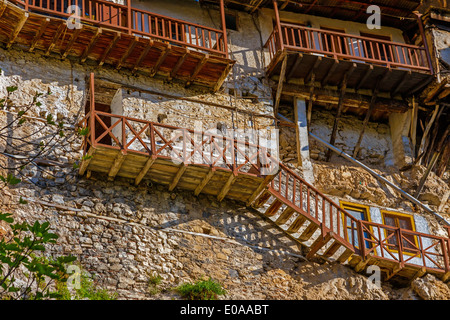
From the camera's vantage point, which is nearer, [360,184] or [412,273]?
[412,273]

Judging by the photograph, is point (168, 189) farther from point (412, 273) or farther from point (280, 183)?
point (412, 273)

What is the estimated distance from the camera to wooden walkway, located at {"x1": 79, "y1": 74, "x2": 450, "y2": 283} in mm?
16844

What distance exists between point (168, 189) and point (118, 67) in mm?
3405

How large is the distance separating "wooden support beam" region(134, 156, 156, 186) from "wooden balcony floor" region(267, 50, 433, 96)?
17.4ft

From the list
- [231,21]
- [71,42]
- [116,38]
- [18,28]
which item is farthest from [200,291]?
[231,21]

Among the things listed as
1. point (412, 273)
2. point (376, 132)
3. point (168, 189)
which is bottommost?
point (412, 273)

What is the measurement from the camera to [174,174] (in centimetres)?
1731

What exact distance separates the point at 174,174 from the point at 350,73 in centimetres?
611

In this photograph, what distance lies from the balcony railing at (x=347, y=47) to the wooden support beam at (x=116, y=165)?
18.9 ft

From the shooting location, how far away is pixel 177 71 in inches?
764

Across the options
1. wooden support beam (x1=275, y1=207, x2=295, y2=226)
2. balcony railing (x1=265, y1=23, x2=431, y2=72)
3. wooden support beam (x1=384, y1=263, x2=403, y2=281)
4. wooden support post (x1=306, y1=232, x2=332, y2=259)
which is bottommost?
wooden support beam (x1=384, y1=263, x2=403, y2=281)

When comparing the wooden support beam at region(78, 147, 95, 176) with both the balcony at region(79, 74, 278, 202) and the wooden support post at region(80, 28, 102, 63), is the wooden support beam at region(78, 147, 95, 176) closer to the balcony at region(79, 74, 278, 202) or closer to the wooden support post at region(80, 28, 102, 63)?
the balcony at region(79, 74, 278, 202)

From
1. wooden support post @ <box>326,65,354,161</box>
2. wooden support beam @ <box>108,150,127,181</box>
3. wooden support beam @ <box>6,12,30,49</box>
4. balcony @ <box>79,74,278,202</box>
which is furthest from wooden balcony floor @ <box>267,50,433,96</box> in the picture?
wooden support beam @ <box>6,12,30,49</box>

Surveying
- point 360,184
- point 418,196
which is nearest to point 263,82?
point 360,184
